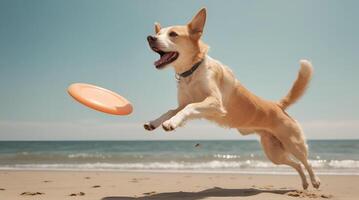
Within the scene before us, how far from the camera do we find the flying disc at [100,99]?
555cm

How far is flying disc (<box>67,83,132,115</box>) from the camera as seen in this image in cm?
555

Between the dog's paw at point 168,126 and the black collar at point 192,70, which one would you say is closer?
the dog's paw at point 168,126

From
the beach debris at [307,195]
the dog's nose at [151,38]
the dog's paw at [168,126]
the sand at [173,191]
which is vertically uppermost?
the dog's nose at [151,38]

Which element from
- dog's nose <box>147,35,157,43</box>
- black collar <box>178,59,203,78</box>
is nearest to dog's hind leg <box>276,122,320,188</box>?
black collar <box>178,59,203,78</box>

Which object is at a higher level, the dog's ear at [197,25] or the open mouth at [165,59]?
the dog's ear at [197,25]

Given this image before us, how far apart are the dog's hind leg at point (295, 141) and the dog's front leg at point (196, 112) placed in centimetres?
157

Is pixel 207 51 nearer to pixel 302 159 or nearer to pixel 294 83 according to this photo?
pixel 294 83

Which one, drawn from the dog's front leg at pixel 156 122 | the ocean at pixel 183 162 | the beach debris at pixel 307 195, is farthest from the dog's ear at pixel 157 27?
the beach debris at pixel 307 195

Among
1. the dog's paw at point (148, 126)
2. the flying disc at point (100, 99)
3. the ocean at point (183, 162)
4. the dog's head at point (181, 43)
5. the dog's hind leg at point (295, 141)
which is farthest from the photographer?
the ocean at point (183, 162)

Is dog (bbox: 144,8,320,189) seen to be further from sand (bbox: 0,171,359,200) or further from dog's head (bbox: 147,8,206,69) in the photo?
sand (bbox: 0,171,359,200)

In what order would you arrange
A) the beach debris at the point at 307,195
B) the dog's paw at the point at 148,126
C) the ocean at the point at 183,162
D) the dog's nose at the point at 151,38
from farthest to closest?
the ocean at the point at 183,162 < the beach debris at the point at 307,195 < the dog's nose at the point at 151,38 < the dog's paw at the point at 148,126

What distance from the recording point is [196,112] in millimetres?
4391

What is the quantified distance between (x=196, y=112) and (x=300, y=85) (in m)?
2.43

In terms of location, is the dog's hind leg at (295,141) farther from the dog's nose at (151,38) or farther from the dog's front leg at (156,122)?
the dog's nose at (151,38)
